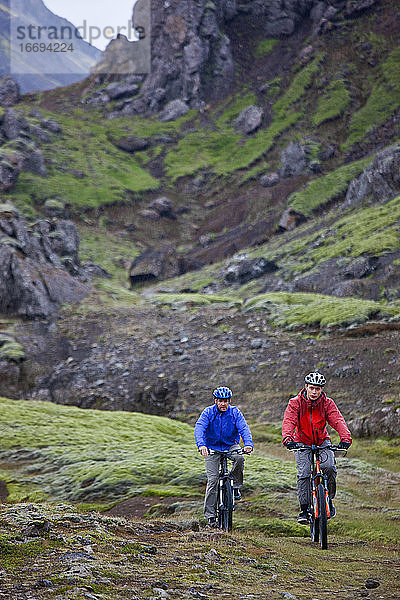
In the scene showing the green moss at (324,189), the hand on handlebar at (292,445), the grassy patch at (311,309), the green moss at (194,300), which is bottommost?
the hand on handlebar at (292,445)

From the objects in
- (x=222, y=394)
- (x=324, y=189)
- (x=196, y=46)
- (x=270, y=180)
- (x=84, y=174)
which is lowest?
(x=222, y=394)

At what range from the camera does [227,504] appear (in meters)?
10.8

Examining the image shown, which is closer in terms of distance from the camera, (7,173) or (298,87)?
(7,173)

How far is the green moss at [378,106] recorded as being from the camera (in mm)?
99500

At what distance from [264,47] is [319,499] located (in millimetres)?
168220

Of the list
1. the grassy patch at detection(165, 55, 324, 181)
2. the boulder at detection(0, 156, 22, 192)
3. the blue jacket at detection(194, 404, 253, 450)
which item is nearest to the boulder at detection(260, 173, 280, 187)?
the grassy patch at detection(165, 55, 324, 181)

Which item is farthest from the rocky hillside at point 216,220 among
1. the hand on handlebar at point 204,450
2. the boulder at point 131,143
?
the hand on handlebar at point 204,450

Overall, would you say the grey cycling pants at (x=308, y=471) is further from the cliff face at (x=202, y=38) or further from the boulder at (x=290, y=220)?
the cliff face at (x=202, y=38)

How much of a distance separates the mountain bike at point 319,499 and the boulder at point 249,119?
129052 mm

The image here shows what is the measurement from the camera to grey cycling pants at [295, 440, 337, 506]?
1035 centimetres

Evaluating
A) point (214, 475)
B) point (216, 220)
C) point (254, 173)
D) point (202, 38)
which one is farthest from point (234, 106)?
point (214, 475)

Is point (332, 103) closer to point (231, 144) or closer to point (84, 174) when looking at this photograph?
point (231, 144)

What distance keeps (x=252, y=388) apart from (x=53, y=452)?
14.1m

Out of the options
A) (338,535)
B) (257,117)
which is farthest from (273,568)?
(257,117)
